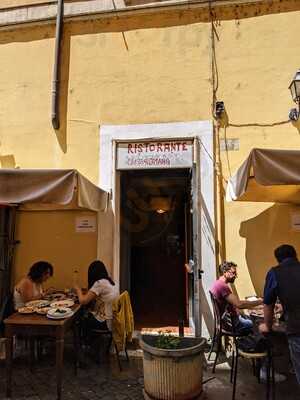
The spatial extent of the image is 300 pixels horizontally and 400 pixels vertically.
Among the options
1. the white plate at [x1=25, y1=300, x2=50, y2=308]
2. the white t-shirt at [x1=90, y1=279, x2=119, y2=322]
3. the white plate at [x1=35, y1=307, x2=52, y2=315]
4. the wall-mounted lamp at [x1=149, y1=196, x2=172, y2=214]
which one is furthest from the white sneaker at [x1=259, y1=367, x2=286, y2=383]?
the wall-mounted lamp at [x1=149, y1=196, x2=172, y2=214]

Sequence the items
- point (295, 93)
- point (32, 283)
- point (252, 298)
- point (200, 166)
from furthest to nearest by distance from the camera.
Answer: point (200, 166) < point (295, 93) < point (252, 298) < point (32, 283)

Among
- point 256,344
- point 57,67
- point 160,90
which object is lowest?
point 256,344

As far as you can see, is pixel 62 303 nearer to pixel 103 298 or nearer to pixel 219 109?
pixel 103 298

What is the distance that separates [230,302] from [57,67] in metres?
4.49

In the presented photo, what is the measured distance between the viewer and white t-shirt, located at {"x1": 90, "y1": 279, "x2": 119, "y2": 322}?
4590 mm

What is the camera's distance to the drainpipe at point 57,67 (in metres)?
5.88

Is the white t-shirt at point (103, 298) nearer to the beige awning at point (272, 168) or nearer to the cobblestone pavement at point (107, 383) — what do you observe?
the cobblestone pavement at point (107, 383)

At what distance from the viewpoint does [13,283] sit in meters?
5.68

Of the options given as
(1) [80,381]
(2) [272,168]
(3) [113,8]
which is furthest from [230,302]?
(3) [113,8]

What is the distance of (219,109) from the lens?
17.9ft

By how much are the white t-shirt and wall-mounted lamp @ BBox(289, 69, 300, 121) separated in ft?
11.6

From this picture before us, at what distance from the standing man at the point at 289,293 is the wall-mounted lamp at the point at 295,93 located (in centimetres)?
273

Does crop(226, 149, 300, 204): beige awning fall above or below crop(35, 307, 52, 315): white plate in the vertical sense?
above

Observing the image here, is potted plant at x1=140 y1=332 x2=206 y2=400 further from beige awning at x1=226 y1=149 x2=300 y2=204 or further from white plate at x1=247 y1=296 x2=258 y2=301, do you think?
beige awning at x1=226 y1=149 x2=300 y2=204
